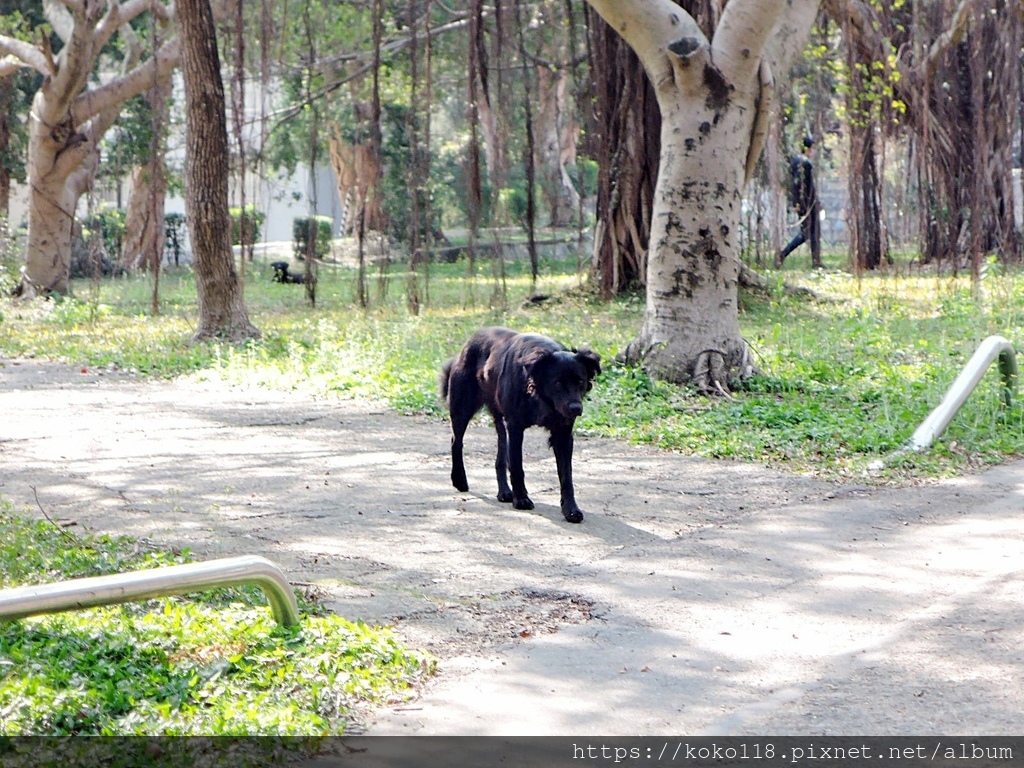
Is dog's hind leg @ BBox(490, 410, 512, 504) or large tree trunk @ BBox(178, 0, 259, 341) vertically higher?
large tree trunk @ BBox(178, 0, 259, 341)

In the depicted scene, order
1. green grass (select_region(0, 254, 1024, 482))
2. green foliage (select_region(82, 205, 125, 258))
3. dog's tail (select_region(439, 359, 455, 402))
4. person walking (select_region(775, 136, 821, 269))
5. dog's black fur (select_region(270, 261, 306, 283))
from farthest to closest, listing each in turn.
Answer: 1. green foliage (select_region(82, 205, 125, 258))
2. dog's black fur (select_region(270, 261, 306, 283))
3. person walking (select_region(775, 136, 821, 269))
4. green grass (select_region(0, 254, 1024, 482))
5. dog's tail (select_region(439, 359, 455, 402))

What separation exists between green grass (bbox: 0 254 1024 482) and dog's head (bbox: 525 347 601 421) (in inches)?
91.3

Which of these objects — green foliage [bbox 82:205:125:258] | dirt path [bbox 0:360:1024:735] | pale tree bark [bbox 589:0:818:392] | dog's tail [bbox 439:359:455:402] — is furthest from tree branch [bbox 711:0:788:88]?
green foliage [bbox 82:205:125:258]

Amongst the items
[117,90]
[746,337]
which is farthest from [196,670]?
[117,90]

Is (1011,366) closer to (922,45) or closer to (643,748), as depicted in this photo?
(643,748)

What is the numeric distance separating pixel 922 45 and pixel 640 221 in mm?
6975

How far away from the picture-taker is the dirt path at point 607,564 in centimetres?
416

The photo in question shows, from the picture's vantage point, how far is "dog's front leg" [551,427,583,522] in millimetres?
6543

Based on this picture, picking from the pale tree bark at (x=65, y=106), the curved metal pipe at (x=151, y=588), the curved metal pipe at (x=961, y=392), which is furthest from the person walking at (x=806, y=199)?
the curved metal pipe at (x=151, y=588)

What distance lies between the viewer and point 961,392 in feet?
27.9

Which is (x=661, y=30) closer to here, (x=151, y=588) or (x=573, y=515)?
(x=573, y=515)

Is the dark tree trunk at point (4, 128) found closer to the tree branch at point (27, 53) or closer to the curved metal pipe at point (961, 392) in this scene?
the tree branch at point (27, 53)

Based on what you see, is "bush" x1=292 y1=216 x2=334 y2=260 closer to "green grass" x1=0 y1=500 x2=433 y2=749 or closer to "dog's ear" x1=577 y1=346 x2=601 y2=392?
"dog's ear" x1=577 y1=346 x2=601 y2=392

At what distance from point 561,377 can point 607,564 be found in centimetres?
100
